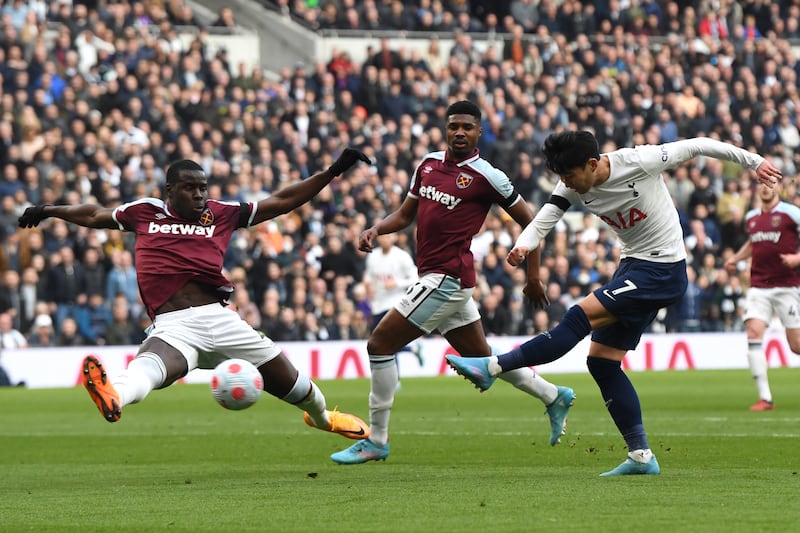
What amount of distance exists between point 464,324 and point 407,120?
57.3 ft

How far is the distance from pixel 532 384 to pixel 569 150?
9.30ft

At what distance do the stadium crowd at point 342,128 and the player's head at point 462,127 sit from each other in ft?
42.3

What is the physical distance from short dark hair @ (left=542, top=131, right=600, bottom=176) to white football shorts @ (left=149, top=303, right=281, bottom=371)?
8.38 ft

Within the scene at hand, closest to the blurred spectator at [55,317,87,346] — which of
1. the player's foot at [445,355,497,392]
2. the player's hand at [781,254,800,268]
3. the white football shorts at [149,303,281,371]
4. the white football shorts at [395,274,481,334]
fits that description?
the player's hand at [781,254,800,268]

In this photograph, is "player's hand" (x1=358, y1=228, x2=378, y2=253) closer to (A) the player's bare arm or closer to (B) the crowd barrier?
(A) the player's bare arm

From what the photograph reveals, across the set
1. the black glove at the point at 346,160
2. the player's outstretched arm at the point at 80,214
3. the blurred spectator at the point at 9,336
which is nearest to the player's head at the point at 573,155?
the black glove at the point at 346,160

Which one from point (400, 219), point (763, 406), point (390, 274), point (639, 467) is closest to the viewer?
point (639, 467)

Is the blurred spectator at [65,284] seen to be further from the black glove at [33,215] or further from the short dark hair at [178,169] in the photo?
the short dark hair at [178,169]

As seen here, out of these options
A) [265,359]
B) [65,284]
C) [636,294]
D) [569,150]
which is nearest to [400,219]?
[265,359]

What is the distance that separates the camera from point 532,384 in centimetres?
1168

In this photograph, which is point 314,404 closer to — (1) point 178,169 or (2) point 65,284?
(1) point 178,169

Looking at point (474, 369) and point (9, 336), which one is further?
point (9, 336)

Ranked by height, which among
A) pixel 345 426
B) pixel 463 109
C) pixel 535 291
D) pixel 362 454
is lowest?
pixel 362 454

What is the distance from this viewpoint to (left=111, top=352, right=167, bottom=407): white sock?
9602 millimetres
